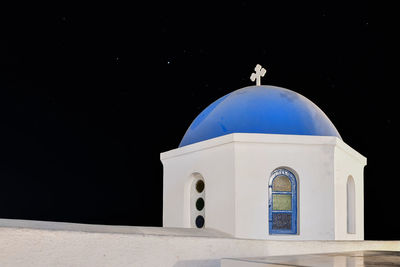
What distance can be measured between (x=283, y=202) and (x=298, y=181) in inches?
17.3

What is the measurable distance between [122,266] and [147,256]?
36 cm

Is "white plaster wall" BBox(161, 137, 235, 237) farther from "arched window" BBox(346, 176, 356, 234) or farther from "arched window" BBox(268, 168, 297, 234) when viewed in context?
"arched window" BBox(346, 176, 356, 234)

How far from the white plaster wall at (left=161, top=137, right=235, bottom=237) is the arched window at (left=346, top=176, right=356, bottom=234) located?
8.88 ft

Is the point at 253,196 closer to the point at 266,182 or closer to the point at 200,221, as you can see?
the point at 266,182

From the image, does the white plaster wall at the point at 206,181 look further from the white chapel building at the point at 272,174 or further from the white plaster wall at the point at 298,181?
the white plaster wall at the point at 298,181

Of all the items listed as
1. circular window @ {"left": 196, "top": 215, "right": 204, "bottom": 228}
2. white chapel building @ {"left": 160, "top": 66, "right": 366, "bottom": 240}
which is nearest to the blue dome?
white chapel building @ {"left": 160, "top": 66, "right": 366, "bottom": 240}

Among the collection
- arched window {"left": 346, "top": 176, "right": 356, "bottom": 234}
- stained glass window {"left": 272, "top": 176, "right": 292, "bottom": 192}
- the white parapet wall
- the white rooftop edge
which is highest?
the white rooftop edge

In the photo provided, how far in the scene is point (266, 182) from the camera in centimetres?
889

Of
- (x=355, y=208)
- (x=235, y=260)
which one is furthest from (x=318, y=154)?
(x=235, y=260)

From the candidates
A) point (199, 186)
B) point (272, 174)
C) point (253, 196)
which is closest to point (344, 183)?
point (272, 174)

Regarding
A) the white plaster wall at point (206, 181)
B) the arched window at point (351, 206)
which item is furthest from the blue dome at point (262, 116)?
the arched window at point (351, 206)

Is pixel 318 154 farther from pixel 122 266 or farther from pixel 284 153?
pixel 122 266

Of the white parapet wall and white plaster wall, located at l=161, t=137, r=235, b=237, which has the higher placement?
white plaster wall, located at l=161, t=137, r=235, b=237

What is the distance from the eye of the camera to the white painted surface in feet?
28.8
